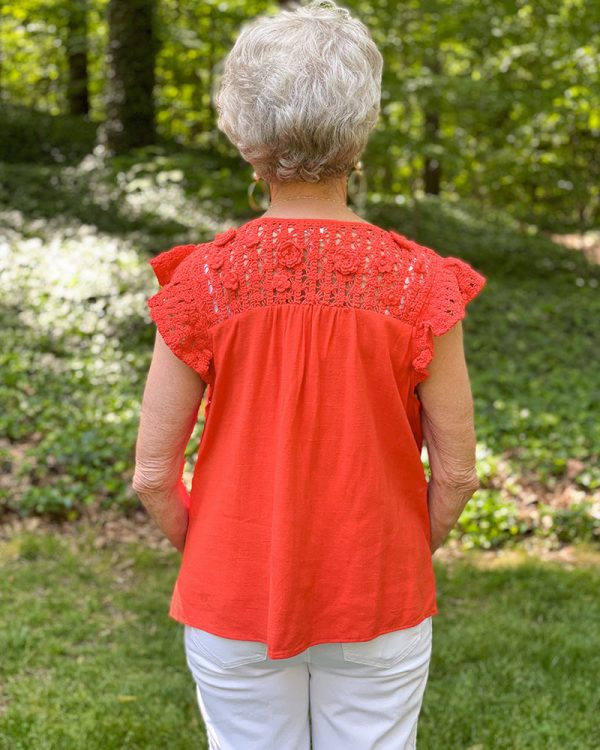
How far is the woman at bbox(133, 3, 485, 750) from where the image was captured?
1630 mm

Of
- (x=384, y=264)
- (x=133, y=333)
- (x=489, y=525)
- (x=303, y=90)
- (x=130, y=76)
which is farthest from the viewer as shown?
(x=130, y=76)

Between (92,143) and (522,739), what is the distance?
38.2 ft

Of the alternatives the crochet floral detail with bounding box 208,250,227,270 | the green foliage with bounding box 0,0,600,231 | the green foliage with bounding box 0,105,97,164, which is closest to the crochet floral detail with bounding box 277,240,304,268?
the crochet floral detail with bounding box 208,250,227,270

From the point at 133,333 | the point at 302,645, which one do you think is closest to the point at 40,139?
the point at 133,333

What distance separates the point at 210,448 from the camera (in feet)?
5.81

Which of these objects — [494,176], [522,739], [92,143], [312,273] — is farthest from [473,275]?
[92,143]

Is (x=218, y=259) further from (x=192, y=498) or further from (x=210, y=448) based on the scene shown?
(x=192, y=498)

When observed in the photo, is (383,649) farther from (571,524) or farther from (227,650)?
(571,524)

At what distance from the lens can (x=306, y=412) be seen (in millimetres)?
1673

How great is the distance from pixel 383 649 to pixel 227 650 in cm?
32

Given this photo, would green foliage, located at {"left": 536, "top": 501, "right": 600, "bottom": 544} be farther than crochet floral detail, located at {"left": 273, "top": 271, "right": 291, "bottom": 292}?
Yes

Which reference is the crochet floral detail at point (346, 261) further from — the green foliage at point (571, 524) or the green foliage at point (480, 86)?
the green foliage at point (480, 86)

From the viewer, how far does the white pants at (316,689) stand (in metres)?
1.79

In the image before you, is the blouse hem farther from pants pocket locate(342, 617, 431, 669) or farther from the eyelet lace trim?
the eyelet lace trim
